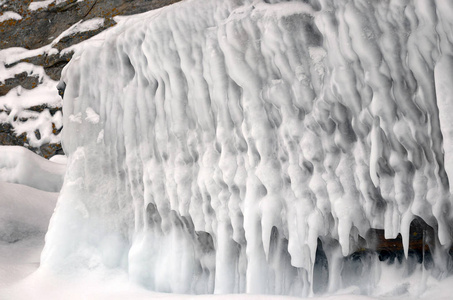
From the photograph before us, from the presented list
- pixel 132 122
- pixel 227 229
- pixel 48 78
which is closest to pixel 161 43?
pixel 132 122

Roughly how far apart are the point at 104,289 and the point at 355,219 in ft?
4.44

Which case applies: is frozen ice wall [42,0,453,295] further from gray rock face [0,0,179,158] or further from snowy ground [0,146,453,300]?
gray rock face [0,0,179,158]

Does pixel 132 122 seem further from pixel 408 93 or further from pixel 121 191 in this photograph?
pixel 408 93

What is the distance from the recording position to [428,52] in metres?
1.71

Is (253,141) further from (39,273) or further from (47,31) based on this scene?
(47,31)

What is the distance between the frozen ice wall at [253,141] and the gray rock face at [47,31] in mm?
2640

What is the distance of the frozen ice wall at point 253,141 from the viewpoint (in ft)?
5.89

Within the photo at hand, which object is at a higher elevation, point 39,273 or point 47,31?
point 47,31

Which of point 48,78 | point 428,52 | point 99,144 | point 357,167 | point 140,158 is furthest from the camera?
point 48,78

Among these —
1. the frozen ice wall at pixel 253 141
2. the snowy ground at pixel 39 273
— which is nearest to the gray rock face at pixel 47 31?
the snowy ground at pixel 39 273

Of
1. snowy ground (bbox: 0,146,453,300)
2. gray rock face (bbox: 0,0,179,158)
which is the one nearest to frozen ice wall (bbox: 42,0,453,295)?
snowy ground (bbox: 0,146,453,300)

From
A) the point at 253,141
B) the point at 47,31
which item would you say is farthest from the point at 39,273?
the point at 47,31

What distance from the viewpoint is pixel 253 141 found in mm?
2180

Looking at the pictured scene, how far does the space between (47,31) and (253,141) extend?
A: 4.63 meters
